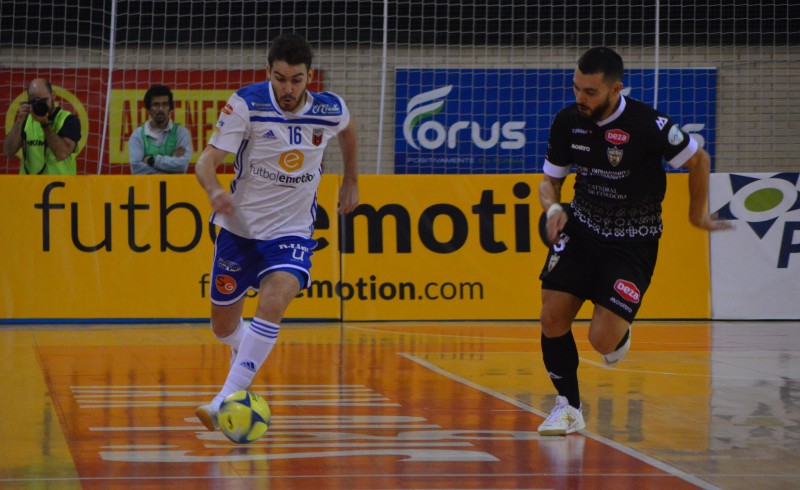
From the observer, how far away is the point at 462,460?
17.8 feet

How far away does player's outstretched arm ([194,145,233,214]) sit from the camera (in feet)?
19.2

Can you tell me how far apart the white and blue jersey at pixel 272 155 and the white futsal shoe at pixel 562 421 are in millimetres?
1652

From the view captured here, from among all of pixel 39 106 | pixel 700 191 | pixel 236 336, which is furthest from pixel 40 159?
pixel 700 191

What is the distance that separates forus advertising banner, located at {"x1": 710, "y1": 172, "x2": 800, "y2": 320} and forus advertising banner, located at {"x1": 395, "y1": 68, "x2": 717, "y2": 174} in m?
4.13

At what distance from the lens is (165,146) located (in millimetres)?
12898

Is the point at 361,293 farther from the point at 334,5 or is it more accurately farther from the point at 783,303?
the point at 334,5

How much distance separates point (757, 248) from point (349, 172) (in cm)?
723

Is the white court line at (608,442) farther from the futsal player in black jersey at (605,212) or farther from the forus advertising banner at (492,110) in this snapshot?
the forus advertising banner at (492,110)

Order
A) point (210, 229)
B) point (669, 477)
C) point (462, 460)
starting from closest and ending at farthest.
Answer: point (669, 477) → point (462, 460) → point (210, 229)

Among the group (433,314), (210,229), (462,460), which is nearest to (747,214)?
(433,314)

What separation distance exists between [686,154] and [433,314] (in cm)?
686

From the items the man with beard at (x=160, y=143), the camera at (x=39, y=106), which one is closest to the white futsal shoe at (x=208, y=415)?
the camera at (x=39, y=106)

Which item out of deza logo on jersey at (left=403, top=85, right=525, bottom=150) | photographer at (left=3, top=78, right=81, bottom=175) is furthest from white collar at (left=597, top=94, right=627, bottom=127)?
deza logo on jersey at (left=403, top=85, right=525, bottom=150)

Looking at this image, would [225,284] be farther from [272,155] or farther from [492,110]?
[492,110]
